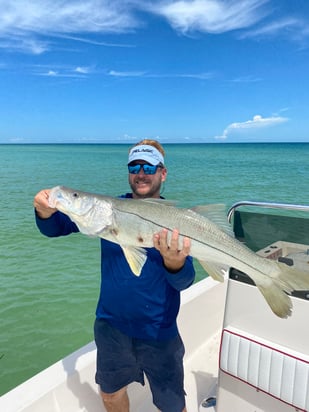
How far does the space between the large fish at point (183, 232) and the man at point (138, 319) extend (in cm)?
24

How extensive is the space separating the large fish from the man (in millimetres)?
238

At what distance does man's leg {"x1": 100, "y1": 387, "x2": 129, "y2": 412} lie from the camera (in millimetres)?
2851

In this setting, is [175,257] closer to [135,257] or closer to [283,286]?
[135,257]

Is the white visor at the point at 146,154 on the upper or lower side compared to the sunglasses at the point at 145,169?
upper

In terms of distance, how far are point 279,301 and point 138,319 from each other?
1038mm

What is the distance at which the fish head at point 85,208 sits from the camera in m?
2.48

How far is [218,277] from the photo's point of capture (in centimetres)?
241

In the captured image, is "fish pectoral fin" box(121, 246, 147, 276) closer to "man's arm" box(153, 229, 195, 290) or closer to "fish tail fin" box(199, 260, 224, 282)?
"man's arm" box(153, 229, 195, 290)

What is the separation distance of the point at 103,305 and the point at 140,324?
0.35 meters

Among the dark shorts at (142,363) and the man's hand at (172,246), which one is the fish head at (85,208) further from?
the dark shorts at (142,363)

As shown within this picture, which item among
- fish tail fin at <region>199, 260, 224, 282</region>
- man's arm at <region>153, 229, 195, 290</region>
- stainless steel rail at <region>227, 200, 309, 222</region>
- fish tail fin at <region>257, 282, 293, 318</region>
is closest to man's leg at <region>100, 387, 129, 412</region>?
man's arm at <region>153, 229, 195, 290</region>

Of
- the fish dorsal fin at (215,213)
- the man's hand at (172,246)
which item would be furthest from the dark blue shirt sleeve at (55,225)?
the fish dorsal fin at (215,213)

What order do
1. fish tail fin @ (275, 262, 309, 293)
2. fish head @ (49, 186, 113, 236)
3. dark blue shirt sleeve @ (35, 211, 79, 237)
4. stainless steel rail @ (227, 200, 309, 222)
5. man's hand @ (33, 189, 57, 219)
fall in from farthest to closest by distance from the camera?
stainless steel rail @ (227, 200, 309, 222), dark blue shirt sleeve @ (35, 211, 79, 237), man's hand @ (33, 189, 57, 219), fish head @ (49, 186, 113, 236), fish tail fin @ (275, 262, 309, 293)

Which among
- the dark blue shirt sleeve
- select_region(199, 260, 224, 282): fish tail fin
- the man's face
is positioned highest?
the man's face
